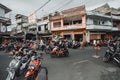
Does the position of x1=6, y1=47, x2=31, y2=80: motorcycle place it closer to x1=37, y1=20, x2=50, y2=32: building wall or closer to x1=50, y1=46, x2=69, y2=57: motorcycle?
x1=50, y1=46, x2=69, y2=57: motorcycle

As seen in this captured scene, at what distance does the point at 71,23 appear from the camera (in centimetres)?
3612

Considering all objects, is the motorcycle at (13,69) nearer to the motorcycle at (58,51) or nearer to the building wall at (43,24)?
the motorcycle at (58,51)

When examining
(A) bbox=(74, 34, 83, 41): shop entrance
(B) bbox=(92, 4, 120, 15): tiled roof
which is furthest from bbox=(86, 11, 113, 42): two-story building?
(B) bbox=(92, 4, 120, 15): tiled roof

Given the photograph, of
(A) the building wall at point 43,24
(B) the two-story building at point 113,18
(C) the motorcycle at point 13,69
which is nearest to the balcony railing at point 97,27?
(B) the two-story building at point 113,18

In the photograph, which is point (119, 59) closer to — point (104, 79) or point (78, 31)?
point (104, 79)

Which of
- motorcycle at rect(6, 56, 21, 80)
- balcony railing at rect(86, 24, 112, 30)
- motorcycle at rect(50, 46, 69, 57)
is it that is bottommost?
motorcycle at rect(50, 46, 69, 57)

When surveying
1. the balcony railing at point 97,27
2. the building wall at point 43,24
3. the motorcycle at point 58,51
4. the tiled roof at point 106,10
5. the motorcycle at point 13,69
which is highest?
the tiled roof at point 106,10

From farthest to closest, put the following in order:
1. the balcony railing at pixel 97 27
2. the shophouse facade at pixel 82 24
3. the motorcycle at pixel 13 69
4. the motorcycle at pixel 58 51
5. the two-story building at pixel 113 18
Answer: the two-story building at pixel 113 18
the shophouse facade at pixel 82 24
the balcony railing at pixel 97 27
the motorcycle at pixel 58 51
the motorcycle at pixel 13 69

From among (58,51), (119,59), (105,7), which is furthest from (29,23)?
(119,59)

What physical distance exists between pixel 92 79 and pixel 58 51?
836 centimetres

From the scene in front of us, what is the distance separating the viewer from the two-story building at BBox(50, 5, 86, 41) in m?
33.5

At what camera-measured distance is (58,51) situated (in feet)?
52.8

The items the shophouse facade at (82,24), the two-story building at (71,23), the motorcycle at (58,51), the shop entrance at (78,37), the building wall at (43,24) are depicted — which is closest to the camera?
the motorcycle at (58,51)

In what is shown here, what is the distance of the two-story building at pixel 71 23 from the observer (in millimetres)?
33531
